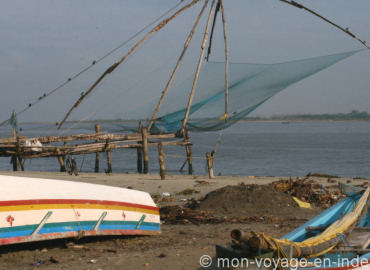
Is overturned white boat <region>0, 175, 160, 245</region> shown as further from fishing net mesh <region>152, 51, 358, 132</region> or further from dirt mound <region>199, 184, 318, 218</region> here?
fishing net mesh <region>152, 51, 358, 132</region>

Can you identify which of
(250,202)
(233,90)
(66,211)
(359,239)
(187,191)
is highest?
(233,90)

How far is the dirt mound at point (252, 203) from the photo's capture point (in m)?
8.12

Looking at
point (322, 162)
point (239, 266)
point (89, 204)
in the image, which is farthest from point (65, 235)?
point (322, 162)

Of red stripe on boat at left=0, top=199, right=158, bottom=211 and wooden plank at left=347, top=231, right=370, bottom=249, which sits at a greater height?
red stripe on boat at left=0, top=199, right=158, bottom=211

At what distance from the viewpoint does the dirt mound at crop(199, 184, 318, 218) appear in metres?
8.12

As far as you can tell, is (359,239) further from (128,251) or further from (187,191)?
(187,191)

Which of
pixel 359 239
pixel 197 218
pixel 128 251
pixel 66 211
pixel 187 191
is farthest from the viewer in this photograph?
pixel 187 191

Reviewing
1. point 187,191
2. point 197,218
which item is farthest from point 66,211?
point 187,191

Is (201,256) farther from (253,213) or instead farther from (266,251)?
(253,213)

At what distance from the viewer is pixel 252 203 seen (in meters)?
8.39

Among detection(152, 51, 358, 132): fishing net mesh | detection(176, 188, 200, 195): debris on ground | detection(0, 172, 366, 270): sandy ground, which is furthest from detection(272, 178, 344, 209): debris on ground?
detection(152, 51, 358, 132): fishing net mesh

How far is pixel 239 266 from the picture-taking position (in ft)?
11.8

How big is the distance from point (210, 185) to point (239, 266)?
821cm

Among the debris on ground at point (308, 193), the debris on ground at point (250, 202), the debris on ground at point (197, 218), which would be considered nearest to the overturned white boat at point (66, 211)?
the debris on ground at point (197, 218)
